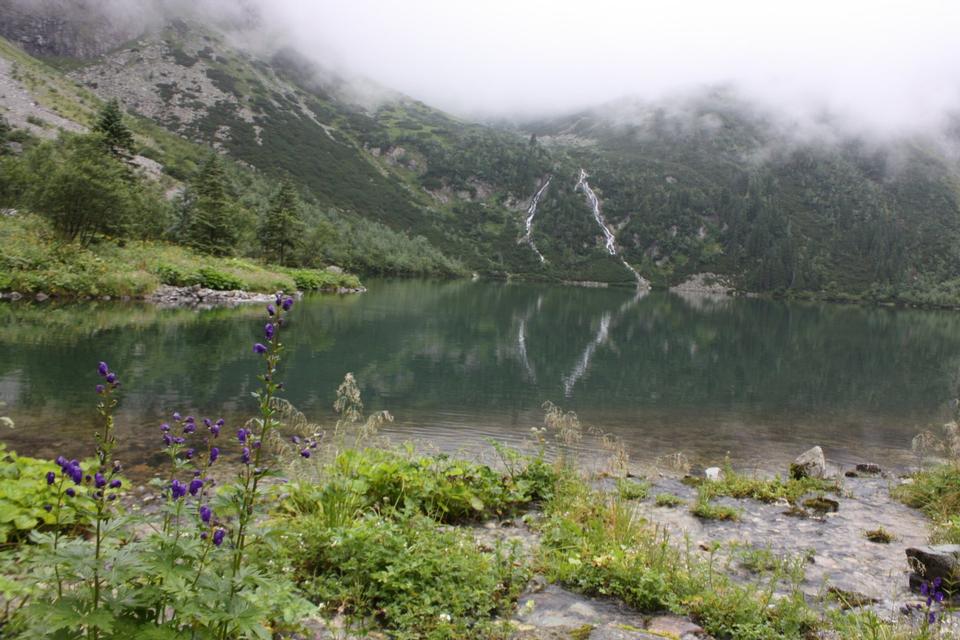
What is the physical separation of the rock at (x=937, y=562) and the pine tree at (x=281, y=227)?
59089 millimetres

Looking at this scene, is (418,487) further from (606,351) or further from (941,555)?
(606,351)

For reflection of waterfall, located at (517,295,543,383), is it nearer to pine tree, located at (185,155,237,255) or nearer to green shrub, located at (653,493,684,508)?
green shrub, located at (653,493,684,508)

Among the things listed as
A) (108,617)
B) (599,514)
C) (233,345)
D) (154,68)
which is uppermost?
(154,68)

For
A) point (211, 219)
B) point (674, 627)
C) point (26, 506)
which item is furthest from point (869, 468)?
point (211, 219)

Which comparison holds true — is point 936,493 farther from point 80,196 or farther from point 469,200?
point 469,200

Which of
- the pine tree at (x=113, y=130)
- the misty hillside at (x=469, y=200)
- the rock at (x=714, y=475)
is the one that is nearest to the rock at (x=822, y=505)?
the rock at (x=714, y=475)

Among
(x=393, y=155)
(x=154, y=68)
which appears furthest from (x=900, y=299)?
(x=154, y=68)

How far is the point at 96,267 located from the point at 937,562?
119 feet

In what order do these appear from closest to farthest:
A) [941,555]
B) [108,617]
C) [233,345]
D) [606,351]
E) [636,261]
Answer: [108,617], [941,555], [233,345], [606,351], [636,261]

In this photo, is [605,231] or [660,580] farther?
[605,231]

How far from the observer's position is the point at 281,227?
191 ft

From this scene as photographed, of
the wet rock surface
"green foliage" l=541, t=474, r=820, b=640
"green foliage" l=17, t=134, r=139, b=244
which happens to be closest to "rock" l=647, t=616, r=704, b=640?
"green foliage" l=541, t=474, r=820, b=640

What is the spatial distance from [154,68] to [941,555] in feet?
610

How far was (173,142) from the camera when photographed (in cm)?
9944
